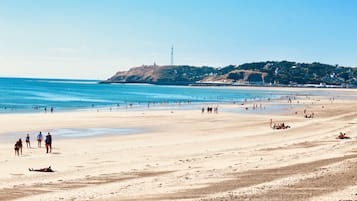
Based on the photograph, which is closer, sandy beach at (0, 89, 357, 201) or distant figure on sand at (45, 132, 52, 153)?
sandy beach at (0, 89, 357, 201)

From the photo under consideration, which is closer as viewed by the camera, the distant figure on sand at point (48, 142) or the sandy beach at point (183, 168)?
the sandy beach at point (183, 168)

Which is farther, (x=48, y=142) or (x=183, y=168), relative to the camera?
(x=48, y=142)

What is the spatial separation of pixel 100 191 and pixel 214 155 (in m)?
9.65

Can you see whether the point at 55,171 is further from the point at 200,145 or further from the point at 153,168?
the point at 200,145

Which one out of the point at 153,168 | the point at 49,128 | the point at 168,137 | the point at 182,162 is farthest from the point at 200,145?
the point at 49,128

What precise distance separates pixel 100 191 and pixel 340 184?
742 cm

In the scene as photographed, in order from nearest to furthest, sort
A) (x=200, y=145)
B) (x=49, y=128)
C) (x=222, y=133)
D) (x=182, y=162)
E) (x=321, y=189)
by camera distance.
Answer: (x=321, y=189)
(x=182, y=162)
(x=200, y=145)
(x=222, y=133)
(x=49, y=128)

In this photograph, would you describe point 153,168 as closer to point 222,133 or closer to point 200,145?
point 200,145

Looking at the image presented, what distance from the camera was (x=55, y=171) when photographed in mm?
19094

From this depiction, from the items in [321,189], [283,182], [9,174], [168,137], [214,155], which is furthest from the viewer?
[168,137]

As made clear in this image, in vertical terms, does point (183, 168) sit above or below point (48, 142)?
below

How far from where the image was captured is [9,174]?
18422 millimetres

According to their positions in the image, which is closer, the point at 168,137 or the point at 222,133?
the point at 168,137

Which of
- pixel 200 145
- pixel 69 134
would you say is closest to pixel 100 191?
pixel 200 145
